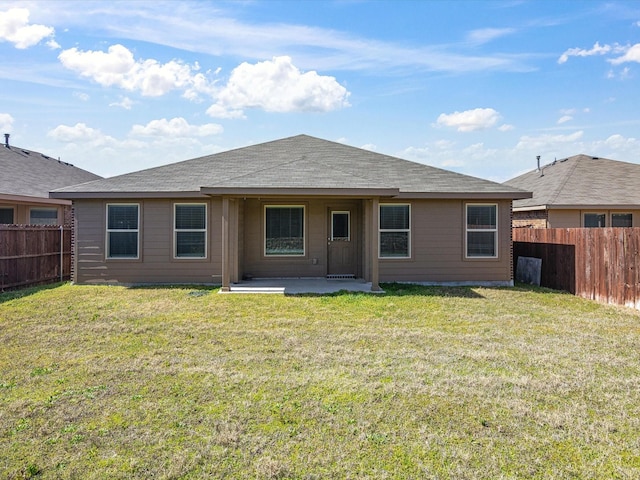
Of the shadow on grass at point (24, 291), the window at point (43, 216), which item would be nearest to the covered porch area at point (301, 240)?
the shadow on grass at point (24, 291)

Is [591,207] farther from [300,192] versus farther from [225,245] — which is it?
[225,245]

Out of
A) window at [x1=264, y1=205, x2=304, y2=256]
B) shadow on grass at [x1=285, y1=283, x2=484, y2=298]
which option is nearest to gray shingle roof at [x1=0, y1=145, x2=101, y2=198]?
window at [x1=264, y1=205, x2=304, y2=256]

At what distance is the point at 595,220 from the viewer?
14930 millimetres

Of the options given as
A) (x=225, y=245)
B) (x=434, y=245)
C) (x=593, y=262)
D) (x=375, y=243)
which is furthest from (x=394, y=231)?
(x=593, y=262)

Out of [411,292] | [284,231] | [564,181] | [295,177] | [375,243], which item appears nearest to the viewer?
[375,243]

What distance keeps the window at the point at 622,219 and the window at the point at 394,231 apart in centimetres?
886

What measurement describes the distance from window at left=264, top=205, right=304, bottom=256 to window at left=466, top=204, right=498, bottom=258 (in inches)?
184

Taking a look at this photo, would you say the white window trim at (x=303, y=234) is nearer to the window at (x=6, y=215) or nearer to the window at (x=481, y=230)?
the window at (x=481, y=230)

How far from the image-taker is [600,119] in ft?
52.0

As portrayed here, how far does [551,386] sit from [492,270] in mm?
7757

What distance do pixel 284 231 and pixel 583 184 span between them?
39.4 ft

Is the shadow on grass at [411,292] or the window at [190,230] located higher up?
the window at [190,230]

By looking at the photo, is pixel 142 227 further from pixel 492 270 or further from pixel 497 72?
pixel 497 72

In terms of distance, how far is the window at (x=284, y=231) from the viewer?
1195 centimetres
